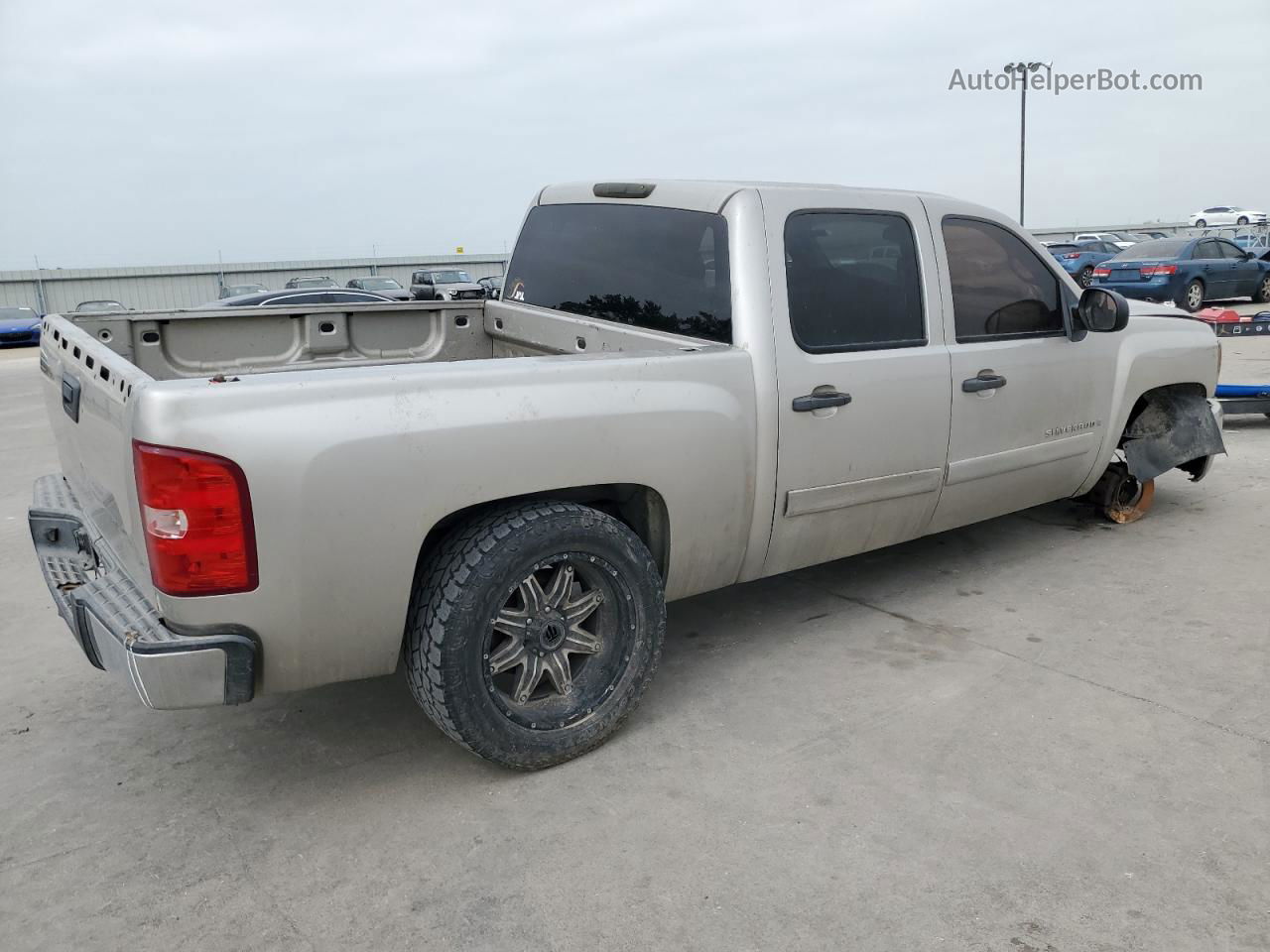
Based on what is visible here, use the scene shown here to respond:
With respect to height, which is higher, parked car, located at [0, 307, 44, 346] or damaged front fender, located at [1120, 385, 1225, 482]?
damaged front fender, located at [1120, 385, 1225, 482]

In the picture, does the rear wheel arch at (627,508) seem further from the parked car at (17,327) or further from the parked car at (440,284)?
the parked car at (17,327)

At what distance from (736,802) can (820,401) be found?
1434mm

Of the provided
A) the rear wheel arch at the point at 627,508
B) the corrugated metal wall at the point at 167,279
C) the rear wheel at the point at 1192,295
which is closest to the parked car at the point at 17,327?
the corrugated metal wall at the point at 167,279

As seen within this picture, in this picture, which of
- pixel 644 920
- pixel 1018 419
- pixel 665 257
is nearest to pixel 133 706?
pixel 644 920

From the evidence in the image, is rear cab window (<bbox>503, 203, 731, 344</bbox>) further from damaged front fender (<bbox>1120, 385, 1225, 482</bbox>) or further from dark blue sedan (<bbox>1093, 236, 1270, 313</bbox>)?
dark blue sedan (<bbox>1093, 236, 1270, 313</bbox>)

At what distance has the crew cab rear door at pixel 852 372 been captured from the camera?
12.0ft

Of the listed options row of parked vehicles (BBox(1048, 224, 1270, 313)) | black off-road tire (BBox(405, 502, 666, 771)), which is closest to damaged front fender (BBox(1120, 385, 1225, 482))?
black off-road tire (BBox(405, 502, 666, 771))

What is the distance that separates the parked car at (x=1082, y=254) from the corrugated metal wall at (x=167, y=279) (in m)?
19.6

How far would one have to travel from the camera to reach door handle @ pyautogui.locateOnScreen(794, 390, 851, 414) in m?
3.59

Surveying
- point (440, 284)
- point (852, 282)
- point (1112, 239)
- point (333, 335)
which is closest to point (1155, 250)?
point (1112, 239)

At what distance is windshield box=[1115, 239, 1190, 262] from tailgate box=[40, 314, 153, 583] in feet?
62.5

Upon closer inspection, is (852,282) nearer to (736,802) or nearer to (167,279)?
(736,802)

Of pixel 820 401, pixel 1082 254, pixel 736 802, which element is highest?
pixel 820 401

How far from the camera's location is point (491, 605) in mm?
2947
